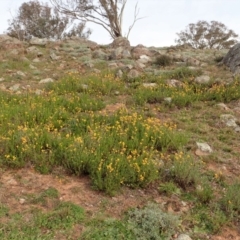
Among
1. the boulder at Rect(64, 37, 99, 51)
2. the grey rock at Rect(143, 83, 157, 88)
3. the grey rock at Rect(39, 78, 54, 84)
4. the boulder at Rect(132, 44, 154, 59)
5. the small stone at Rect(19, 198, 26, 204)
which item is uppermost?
the boulder at Rect(64, 37, 99, 51)

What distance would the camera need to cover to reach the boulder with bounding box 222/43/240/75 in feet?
31.7

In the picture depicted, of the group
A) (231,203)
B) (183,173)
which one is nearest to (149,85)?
(183,173)

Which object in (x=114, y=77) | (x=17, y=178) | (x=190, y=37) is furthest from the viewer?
(x=190, y=37)

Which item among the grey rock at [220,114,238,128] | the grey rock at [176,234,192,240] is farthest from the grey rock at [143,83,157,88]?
the grey rock at [176,234,192,240]

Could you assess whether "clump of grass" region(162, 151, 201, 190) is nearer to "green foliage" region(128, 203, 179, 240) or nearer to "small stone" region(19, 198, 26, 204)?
"green foliage" region(128, 203, 179, 240)

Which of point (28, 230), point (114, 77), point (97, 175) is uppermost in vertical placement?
point (114, 77)

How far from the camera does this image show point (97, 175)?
13.7ft

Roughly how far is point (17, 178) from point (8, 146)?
589 millimetres

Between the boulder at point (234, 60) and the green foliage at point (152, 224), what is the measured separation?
675 cm

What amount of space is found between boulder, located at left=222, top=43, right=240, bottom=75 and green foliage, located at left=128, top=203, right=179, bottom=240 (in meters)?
6.75

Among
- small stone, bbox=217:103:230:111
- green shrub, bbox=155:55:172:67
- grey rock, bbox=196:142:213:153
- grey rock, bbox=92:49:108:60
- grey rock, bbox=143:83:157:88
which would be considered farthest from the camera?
grey rock, bbox=92:49:108:60

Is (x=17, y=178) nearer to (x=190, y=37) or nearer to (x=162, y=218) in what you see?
(x=162, y=218)

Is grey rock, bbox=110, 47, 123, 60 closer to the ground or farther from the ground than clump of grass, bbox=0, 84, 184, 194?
farther from the ground

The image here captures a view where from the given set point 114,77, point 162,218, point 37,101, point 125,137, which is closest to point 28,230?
point 162,218
